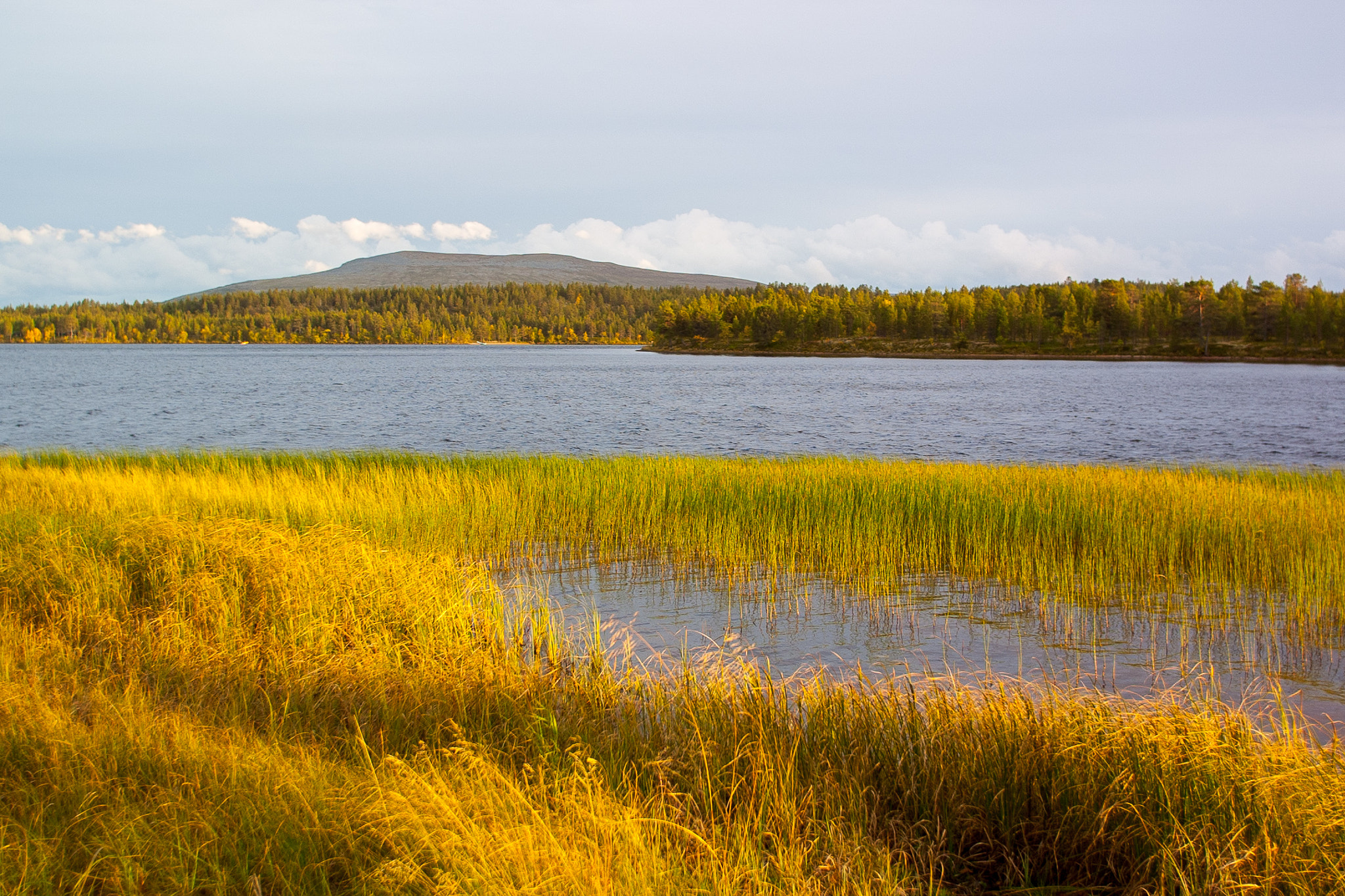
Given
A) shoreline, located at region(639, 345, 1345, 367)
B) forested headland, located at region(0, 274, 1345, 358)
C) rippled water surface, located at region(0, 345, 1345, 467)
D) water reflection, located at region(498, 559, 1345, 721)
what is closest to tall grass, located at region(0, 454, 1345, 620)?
water reflection, located at region(498, 559, 1345, 721)

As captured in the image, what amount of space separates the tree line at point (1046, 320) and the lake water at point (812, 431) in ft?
37.0

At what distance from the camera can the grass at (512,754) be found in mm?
3418

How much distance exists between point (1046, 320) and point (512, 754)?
139530mm

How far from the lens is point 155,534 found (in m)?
8.28

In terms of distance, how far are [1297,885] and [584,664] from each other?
173 inches

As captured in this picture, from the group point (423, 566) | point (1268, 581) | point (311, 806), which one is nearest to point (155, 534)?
point (423, 566)

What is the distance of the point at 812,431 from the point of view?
34.2 metres

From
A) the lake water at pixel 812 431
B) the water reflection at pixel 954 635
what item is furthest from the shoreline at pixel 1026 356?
the water reflection at pixel 954 635

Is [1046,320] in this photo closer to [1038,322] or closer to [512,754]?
[1038,322]

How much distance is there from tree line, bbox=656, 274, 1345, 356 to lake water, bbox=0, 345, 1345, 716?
1126 centimetres

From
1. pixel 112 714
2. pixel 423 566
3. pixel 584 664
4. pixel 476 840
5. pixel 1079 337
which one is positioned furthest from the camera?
pixel 1079 337

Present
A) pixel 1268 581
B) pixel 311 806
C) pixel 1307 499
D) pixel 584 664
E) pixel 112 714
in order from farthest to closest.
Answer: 1. pixel 1307 499
2. pixel 1268 581
3. pixel 584 664
4. pixel 112 714
5. pixel 311 806

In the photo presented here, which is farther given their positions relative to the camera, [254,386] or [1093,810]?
[254,386]

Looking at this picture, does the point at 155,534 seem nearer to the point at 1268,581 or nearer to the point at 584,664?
the point at 584,664
